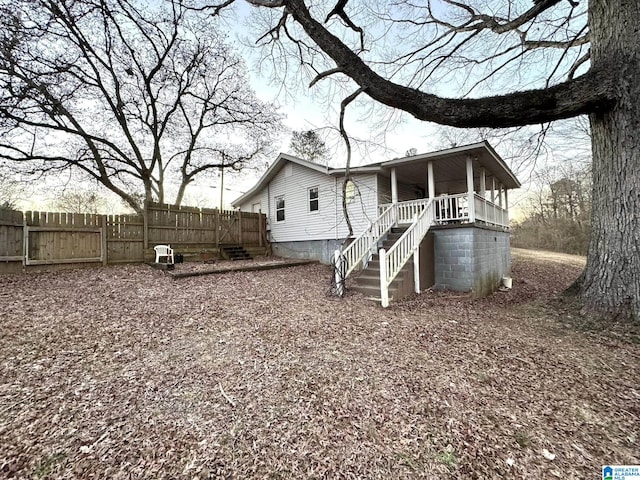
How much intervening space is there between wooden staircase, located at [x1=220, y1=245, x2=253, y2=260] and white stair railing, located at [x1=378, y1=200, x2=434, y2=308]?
24.6 feet

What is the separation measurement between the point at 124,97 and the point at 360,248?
14366mm

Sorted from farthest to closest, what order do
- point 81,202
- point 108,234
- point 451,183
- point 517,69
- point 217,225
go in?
1. point 81,202
2. point 451,183
3. point 217,225
4. point 108,234
5. point 517,69

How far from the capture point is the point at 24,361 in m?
2.93

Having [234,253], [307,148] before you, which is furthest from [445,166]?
[307,148]

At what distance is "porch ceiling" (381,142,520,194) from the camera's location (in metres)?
7.88

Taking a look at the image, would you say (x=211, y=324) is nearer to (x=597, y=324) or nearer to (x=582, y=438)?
(x=582, y=438)

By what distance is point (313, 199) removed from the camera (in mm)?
12453

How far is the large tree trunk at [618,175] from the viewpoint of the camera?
3.94 m

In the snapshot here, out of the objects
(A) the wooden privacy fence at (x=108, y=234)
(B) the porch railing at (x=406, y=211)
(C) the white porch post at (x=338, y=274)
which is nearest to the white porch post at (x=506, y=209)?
(B) the porch railing at (x=406, y=211)

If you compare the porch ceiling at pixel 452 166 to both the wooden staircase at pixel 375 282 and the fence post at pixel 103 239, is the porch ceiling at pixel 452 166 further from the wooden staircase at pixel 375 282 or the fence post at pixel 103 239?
the fence post at pixel 103 239

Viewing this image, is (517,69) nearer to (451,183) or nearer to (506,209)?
(451,183)

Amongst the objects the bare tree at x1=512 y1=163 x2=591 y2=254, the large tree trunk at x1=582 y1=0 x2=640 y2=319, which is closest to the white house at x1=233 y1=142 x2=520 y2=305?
the large tree trunk at x1=582 y1=0 x2=640 y2=319

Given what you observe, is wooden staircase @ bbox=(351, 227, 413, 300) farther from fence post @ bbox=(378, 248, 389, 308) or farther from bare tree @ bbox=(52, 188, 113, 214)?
bare tree @ bbox=(52, 188, 113, 214)

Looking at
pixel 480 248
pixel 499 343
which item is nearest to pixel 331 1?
pixel 480 248
